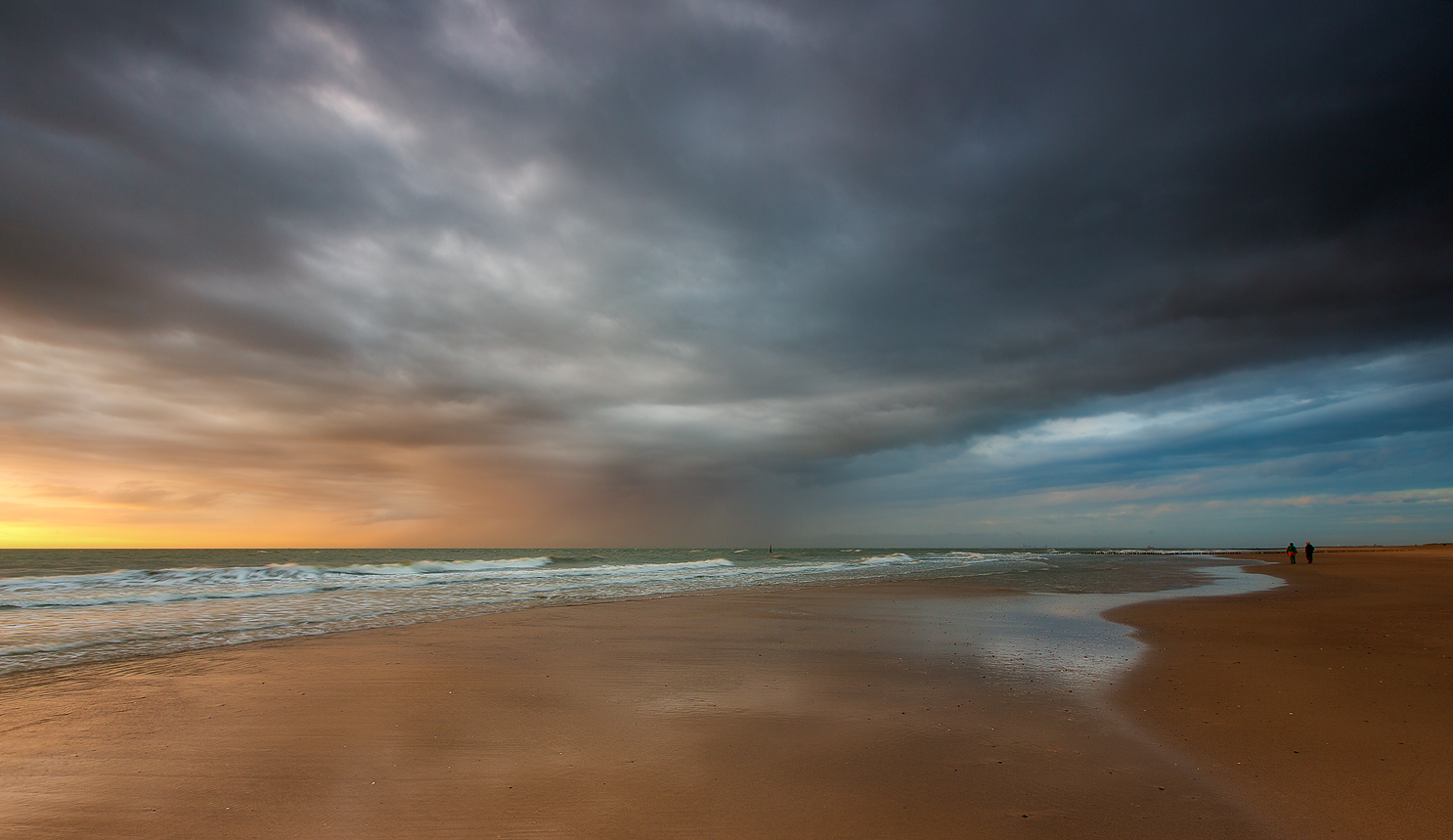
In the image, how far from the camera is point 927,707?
271 inches

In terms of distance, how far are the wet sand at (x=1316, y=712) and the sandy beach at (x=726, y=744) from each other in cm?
4

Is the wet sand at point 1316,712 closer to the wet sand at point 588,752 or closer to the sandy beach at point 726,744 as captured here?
the sandy beach at point 726,744

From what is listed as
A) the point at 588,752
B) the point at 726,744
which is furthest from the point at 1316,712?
the point at 588,752

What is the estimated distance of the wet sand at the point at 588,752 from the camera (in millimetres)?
4281

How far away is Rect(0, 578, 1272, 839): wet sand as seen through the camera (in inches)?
169

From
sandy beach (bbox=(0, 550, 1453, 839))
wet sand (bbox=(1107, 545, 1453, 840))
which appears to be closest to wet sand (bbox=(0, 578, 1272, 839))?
sandy beach (bbox=(0, 550, 1453, 839))

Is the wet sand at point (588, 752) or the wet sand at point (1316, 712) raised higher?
the wet sand at point (588, 752)

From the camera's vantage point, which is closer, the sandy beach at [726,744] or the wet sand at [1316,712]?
the sandy beach at [726,744]

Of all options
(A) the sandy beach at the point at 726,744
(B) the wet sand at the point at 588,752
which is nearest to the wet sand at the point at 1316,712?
(A) the sandy beach at the point at 726,744

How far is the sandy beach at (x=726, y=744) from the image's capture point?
4312mm

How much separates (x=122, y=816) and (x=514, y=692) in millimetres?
3750

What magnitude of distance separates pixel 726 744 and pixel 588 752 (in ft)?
4.00

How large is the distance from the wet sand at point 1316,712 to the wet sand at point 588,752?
45cm

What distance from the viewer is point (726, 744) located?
19.0ft
